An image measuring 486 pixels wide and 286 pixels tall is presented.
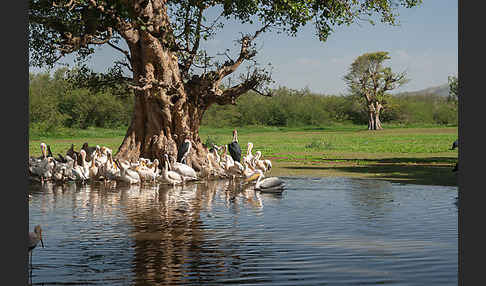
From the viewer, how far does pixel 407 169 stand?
23453 millimetres

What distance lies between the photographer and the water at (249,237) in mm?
7926

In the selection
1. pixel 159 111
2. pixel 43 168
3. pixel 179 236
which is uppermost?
pixel 159 111

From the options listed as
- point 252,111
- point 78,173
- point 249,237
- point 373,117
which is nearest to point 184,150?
point 78,173

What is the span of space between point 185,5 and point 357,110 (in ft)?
233

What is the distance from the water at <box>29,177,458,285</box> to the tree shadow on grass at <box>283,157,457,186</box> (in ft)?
8.86

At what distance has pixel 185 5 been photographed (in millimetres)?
23234

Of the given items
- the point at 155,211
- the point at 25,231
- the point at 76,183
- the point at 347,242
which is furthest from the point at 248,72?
the point at 25,231

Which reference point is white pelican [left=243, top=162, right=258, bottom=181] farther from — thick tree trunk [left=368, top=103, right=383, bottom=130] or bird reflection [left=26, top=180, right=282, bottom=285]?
thick tree trunk [left=368, top=103, right=383, bottom=130]

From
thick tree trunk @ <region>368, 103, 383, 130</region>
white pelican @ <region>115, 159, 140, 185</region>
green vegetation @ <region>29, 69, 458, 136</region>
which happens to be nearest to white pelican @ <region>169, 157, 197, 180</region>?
white pelican @ <region>115, 159, 140, 185</region>

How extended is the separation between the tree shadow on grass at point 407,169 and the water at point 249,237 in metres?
2.70

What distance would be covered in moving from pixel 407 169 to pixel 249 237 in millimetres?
14224

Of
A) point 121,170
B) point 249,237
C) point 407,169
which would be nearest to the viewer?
point 249,237

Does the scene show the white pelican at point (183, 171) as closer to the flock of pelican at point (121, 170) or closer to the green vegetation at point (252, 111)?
the flock of pelican at point (121, 170)

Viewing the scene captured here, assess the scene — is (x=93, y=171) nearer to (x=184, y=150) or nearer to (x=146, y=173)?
(x=146, y=173)
